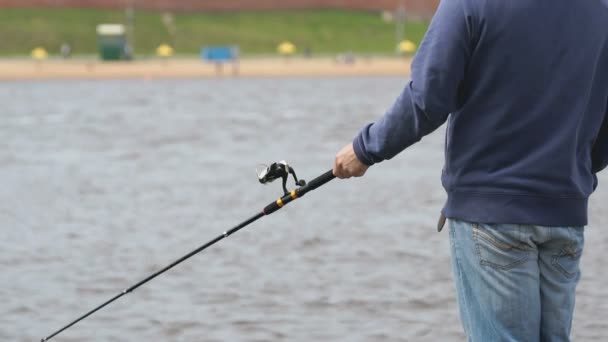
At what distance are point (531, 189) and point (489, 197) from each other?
0.39ft

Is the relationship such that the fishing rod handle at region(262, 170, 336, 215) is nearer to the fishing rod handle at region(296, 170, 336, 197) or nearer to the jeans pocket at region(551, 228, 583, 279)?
the fishing rod handle at region(296, 170, 336, 197)

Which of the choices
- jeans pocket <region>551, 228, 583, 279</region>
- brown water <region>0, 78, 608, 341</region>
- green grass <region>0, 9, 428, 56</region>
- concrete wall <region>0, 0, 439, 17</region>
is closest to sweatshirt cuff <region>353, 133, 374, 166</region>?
jeans pocket <region>551, 228, 583, 279</region>

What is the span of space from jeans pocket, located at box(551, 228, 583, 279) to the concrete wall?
75537mm

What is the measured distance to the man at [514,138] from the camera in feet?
13.2

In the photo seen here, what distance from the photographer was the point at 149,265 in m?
9.91

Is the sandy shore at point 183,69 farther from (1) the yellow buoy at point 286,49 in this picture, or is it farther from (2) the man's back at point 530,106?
(2) the man's back at point 530,106

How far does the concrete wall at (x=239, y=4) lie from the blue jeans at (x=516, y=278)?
7549 cm

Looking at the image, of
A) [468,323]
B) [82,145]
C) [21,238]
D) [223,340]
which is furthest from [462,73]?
[82,145]

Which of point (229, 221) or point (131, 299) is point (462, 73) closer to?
point (131, 299)

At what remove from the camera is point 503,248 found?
406 cm

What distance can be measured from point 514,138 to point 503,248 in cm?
31

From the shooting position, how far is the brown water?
8.00 metres

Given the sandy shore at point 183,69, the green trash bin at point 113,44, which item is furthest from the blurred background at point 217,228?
the green trash bin at point 113,44

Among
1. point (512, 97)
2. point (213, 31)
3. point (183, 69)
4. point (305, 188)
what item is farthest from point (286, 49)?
point (512, 97)
